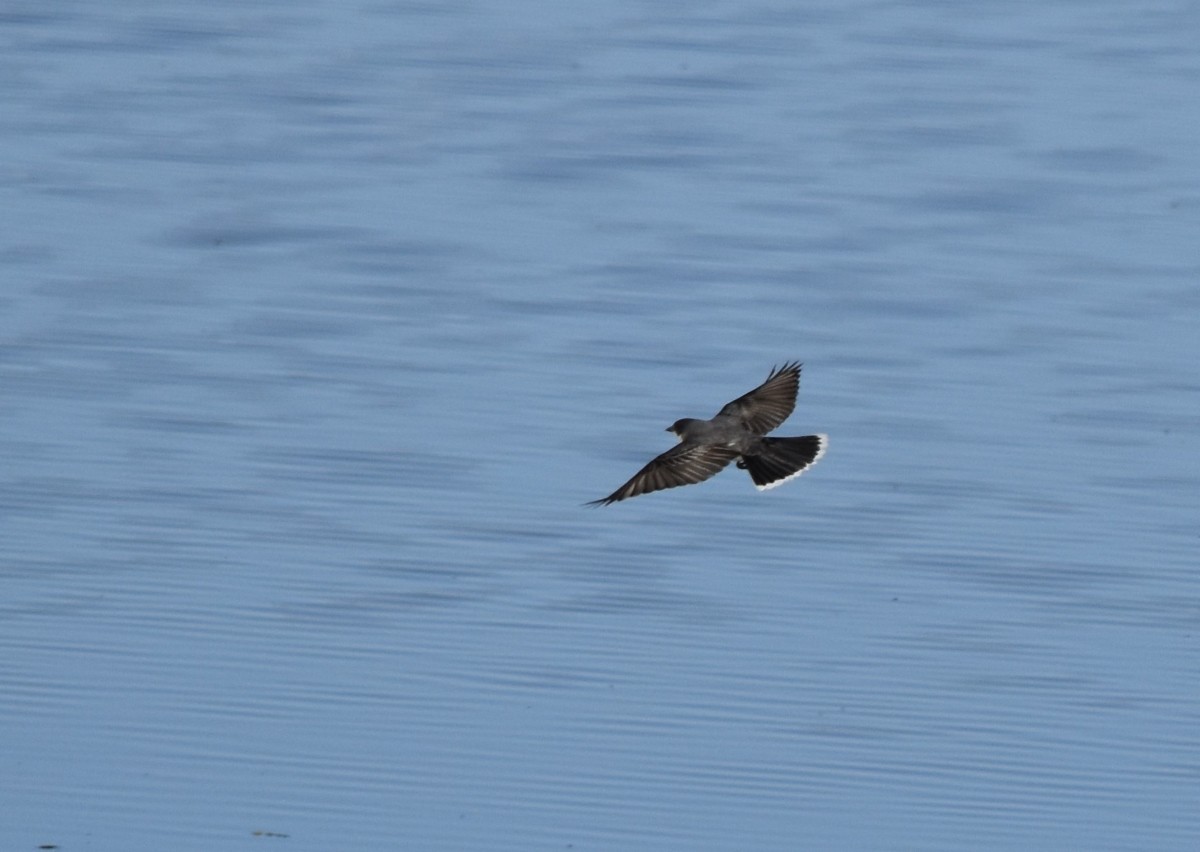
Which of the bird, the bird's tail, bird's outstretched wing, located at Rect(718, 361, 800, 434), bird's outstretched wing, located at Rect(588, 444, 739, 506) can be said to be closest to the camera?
bird's outstretched wing, located at Rect(588, 444, 739, 506)

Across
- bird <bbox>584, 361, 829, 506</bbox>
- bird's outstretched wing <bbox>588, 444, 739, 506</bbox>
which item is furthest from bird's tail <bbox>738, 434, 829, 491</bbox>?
bird's outstretched wing <bbox>588, 444, 739, 506</bbox>

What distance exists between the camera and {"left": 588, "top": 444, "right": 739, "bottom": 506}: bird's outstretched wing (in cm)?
903

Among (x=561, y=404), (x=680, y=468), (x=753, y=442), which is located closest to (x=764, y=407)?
(x=753, y=442)

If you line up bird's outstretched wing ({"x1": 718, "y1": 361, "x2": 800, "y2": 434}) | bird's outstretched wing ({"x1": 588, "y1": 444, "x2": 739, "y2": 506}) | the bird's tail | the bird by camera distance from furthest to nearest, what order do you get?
1. bird's outstretched wing ({"x1": 718, "y1": 361, "x2": 800, "y2": 434})
2. the bird's tail
3. the bird
4. bird's outstretched wing ({"x1": 588, "y1": 444, "x2": 739, "y2": 506})

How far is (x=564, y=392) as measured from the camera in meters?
14.4

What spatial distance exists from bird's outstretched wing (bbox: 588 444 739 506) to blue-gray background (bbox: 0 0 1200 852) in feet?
4.15

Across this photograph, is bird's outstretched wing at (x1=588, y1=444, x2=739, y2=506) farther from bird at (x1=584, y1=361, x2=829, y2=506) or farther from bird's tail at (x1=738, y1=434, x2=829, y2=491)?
bird's tail at (x1=738, y1=434, x2=829, y2=491)

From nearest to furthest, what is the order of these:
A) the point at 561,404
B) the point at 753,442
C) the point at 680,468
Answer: the point at 680,468 < the point at 753,442 < the point at 561,404

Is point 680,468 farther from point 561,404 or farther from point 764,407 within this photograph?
point 561,404

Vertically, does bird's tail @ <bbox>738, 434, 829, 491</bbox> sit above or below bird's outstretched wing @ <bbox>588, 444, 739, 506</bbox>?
below

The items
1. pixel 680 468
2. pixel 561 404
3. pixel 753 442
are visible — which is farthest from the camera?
pixel 561 404

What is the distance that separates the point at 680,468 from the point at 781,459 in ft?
2.05

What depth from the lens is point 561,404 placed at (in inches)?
559

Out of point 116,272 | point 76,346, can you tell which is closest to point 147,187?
point 116,272
